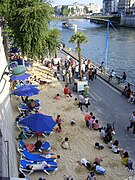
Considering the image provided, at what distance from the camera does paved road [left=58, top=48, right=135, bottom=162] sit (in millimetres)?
13898

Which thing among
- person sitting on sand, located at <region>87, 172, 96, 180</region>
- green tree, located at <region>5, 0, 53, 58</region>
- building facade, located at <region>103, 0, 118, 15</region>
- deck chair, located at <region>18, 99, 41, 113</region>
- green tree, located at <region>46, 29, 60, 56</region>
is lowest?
person sitting on sand, located at <region>87, 172, 96, 180</region>

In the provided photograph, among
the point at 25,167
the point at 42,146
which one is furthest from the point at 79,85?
the point at 25,167

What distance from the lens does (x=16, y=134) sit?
45.8 feet

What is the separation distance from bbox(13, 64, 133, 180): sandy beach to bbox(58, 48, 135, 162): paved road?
1117 mm

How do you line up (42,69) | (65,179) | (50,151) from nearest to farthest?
(65,179) < (50,151) < (42,69)

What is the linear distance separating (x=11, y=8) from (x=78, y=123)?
13849 millimetres

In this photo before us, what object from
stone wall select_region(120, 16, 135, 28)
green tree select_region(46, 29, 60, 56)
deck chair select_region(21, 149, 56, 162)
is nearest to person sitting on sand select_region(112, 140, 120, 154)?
deck chair select_region(21, 149, 56, 162)

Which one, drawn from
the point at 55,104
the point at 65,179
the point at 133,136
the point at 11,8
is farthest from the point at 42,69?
the point at 65,179

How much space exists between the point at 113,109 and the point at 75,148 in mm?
5616

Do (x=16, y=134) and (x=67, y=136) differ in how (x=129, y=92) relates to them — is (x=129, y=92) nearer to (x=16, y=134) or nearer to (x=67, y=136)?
(x=67, y=136)

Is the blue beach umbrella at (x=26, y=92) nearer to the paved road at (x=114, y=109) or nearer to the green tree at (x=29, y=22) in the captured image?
the paved road at (x=114, y=109)

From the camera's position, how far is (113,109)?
58.1 ft

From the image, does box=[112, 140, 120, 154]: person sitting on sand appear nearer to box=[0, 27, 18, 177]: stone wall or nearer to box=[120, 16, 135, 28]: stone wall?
box=[0, 27, 18, 177]: stone wall

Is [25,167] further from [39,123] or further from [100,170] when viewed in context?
[100,170]
